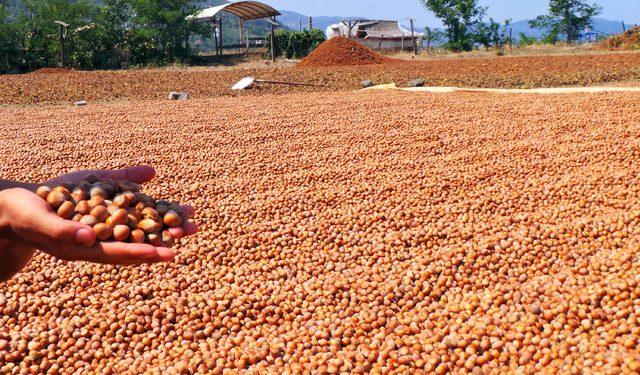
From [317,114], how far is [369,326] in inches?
253

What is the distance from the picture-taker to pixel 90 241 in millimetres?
1938

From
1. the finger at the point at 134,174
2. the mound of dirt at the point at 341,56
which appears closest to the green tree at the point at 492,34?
the mound of dirt at the point at 341,56

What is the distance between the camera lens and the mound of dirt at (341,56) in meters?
19.7

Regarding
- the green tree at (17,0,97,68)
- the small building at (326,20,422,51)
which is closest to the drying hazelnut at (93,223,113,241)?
the green tree at (17,0,97,68)

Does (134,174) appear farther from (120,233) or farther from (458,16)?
(458,16)

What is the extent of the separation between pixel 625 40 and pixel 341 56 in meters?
15.0

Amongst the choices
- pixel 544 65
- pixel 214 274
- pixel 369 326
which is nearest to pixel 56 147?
pixel 214 274

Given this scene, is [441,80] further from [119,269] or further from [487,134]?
[119,269]

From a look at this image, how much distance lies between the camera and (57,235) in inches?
74.8

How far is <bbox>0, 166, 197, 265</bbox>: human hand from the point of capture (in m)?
1.91

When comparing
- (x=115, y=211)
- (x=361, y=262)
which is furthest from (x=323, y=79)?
(x=115, y=211)

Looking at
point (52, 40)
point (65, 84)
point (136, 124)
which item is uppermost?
point (52, 40)

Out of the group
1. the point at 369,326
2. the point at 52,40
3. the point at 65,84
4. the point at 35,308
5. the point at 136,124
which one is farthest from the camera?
the point at 52,40

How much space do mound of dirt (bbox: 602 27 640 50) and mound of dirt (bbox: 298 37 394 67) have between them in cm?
1255
